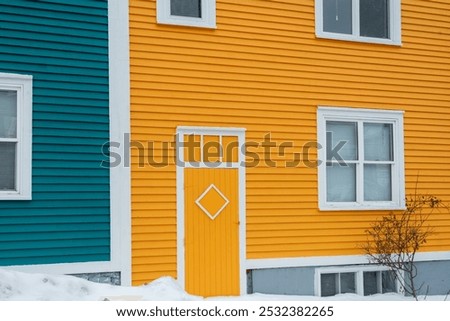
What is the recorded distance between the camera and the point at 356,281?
1200 cm

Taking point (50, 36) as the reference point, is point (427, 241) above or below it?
below

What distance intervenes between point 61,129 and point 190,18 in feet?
8.86

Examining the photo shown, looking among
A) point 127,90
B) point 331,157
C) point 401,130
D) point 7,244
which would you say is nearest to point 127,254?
point 7,244

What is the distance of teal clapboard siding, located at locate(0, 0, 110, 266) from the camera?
9.41m

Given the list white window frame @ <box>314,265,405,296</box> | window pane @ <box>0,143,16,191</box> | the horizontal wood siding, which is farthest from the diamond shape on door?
window pane @ <box>0,143,16,191</box>

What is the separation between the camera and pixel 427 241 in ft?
41.2

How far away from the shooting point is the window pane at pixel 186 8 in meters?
10.8

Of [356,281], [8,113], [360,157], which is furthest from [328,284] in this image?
[8,113]

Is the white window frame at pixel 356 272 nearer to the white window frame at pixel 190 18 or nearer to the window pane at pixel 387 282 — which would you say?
the window pane at pixel 387 282

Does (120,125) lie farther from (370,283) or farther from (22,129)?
(370,283)

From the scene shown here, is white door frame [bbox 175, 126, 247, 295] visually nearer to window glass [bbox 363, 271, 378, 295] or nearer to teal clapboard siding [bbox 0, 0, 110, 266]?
teal clapboard siding [bbox 0, 0, 110, 266]

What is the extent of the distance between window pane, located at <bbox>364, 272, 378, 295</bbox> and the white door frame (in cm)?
243
